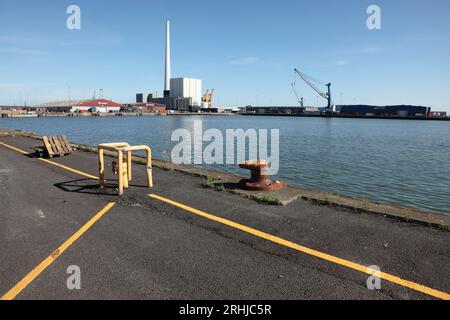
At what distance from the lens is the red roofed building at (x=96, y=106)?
16725cm

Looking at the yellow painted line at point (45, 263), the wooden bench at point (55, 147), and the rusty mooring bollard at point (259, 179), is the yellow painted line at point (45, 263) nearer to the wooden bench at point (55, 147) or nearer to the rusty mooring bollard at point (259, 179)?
the rusty mooring bollard at point (259, 179)

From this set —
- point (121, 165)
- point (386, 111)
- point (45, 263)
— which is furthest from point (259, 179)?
point (386, 111)

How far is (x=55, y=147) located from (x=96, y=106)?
17102 centimetres

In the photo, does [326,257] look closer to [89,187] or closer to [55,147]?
[89,187]

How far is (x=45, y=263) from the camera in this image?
4.60 meters

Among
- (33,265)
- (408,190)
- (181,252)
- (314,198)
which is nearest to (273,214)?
(314,198)

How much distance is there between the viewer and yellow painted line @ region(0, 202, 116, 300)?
388 centimetres

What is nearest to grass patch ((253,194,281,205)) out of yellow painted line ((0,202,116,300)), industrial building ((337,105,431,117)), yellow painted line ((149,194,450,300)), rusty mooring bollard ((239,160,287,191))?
rusty mooring bollard ((239,160,287,191))

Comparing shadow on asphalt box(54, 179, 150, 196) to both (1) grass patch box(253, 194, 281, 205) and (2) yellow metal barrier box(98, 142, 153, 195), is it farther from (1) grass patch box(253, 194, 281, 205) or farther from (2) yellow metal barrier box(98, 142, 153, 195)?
(1) grass patch box(253, 194, 281, 205)

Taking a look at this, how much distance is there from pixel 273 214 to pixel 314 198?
1.45 m

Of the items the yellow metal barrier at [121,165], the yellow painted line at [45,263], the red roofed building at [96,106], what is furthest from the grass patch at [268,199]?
the red roofed building at [96,106]

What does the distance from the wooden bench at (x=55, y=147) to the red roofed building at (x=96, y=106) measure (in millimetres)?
161568

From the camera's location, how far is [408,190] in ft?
51.0
